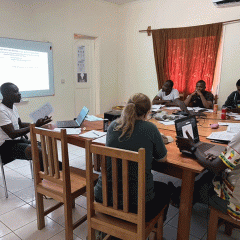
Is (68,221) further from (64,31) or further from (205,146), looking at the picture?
(64,31)

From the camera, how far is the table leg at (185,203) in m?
1.40

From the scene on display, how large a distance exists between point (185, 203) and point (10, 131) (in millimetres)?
1680

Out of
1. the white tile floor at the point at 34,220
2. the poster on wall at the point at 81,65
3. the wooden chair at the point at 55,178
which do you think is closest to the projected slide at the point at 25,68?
the poster on wall at the point at 81,65

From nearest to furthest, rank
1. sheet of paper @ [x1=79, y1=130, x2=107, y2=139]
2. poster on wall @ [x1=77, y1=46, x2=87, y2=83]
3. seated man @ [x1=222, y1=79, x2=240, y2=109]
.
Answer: sheet of paper @ [x1=79, y1=130, x2=107, y2=139], seated man @ [x1=222, y1=79, x2=240, y2=109], poster on wall @ [x1=77, y1=46, x2=87, y2=83]

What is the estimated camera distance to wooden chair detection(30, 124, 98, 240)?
1.52 metres

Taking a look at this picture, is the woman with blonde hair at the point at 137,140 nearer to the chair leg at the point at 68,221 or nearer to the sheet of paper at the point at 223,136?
the chair leg at the point at 68,221

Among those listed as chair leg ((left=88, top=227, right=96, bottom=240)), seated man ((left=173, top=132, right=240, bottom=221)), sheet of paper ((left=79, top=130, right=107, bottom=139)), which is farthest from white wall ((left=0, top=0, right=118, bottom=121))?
seated man ((left=173, top=132, right=240, bottom=221))

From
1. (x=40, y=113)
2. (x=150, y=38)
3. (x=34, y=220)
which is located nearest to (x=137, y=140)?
(x=34, y=220)

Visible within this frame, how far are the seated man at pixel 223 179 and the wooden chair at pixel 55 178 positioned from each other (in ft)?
2.56

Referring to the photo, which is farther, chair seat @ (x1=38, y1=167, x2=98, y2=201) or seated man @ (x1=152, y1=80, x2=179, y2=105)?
seated man @ (x1=152, y1=80, x2=179, y2=105)

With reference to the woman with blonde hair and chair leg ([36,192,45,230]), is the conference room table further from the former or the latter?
chair leg ([36,192,45,230])

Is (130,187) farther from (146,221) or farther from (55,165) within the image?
(55,165)

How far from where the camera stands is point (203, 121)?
2.57 metres

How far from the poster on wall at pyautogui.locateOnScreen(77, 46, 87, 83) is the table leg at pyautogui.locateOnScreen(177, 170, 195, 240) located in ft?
12.6
